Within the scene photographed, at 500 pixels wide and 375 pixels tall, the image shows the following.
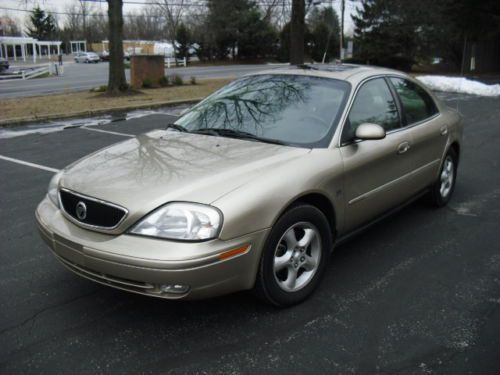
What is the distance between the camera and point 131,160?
3559mm

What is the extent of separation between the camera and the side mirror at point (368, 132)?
12.1 ft

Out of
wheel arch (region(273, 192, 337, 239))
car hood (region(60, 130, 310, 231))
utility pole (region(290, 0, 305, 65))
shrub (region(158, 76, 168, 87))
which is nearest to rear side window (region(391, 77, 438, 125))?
wheel arch (region(273, 192, 337, 239))

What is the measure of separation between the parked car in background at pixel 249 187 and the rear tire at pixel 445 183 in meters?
0.50

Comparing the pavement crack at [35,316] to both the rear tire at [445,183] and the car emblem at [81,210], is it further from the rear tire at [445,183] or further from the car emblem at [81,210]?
the rear tire at [445,183]

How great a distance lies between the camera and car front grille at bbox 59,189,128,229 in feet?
9.65

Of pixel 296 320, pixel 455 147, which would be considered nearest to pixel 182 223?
pixel 296 320

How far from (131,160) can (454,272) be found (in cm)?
255

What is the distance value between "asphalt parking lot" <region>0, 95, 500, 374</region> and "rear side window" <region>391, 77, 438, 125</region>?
42.6 inches

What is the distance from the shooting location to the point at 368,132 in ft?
12.1

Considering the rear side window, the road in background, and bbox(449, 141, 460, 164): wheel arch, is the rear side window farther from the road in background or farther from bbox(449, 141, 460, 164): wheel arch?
the road in background

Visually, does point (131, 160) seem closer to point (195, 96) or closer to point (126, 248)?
point (126, 248)

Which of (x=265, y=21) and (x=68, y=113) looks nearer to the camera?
(x=68, y=113)

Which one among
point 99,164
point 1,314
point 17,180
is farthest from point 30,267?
point 17,180

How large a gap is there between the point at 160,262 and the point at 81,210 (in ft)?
2.30
